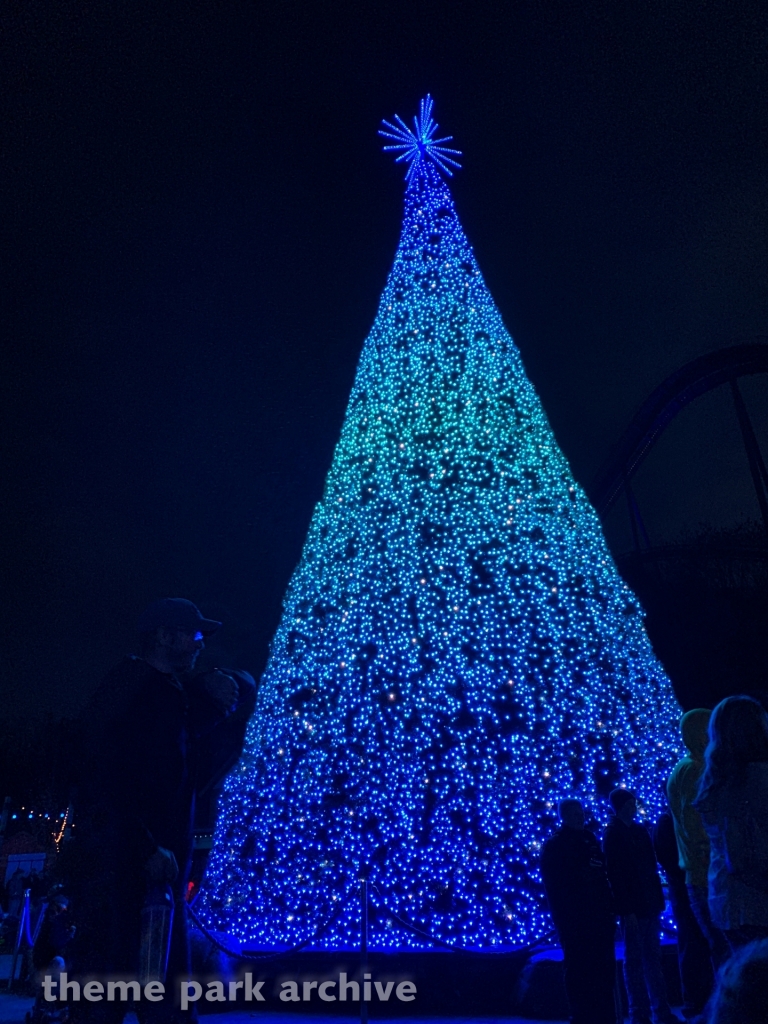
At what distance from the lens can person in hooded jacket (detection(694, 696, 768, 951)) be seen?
10.0ft

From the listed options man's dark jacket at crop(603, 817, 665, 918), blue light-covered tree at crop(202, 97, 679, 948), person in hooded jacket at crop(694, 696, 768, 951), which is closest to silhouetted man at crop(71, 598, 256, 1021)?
person in hooded jacket at crop(694, 696, 768, 951)

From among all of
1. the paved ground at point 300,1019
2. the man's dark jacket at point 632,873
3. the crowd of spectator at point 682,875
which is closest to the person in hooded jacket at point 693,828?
the crowd of spectator at point 682,875

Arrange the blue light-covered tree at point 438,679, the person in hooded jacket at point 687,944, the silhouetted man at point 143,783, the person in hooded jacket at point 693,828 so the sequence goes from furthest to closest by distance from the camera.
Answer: the blue light-covered tree at point 438,679, the person in hooded jacket at point 687,944, the person in hooded jacket at point 693,828, the silhouetted man at point 143,783

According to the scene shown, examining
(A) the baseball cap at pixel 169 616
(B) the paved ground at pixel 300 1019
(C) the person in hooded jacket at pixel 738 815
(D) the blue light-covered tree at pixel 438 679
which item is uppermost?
(D) the blue light-covered tree at pixel 438 679

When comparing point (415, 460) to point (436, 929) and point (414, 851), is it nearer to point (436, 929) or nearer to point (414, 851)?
point (414, 851)

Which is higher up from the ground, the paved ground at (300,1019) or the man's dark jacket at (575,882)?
the man's dark jacket at (575,882)

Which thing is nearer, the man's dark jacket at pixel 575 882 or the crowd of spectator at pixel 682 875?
the crowd of spectator at pixel 682 875

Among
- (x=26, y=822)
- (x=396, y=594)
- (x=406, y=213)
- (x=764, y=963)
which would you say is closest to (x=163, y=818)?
(x=764, y=963)

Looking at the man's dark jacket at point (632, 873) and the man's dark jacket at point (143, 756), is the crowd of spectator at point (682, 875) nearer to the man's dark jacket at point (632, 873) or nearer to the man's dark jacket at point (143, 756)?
the man's dark jacket at point (632, 873)

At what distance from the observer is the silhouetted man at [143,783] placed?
101 inches

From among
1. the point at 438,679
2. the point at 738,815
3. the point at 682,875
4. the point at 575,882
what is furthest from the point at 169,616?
the point at 438,679

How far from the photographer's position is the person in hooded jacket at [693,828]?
4.30 metres

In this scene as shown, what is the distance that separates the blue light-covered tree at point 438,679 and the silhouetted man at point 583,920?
192cm

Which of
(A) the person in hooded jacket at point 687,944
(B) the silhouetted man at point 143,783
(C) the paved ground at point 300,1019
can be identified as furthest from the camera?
(C) the paved ground at point 300,1019
